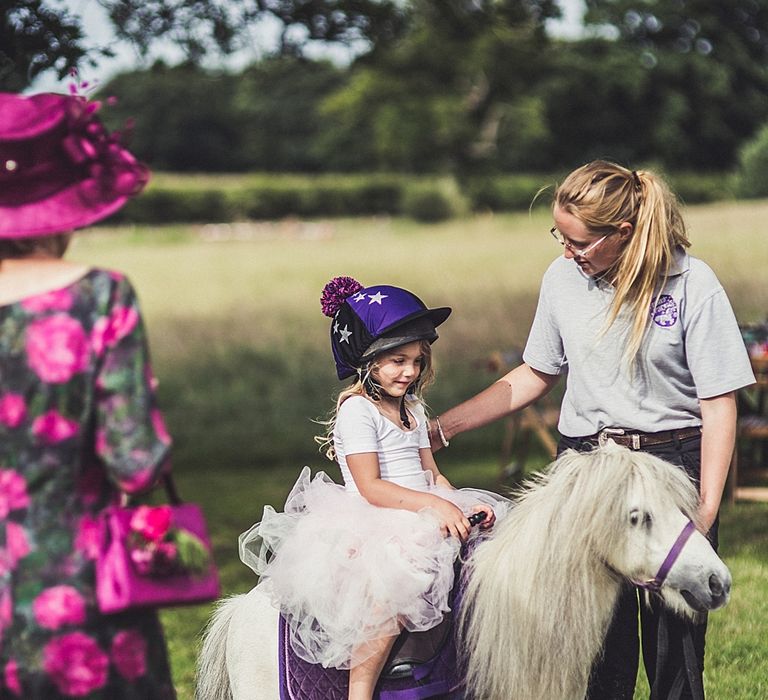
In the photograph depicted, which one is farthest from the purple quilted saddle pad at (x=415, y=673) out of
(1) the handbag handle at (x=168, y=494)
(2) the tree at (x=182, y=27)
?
(2) the tree at (x=182, y=27)

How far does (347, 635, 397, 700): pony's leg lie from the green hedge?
1269 inches

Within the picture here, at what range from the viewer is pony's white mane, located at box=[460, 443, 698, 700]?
121 inches

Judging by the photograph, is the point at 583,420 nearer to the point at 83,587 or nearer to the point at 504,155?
the point at 83,587

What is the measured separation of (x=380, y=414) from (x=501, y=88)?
46.1 metres

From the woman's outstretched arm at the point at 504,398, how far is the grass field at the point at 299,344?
4.31ft

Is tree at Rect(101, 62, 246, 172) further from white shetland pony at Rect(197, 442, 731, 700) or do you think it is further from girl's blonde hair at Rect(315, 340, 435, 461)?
white shetland pony at Rect(197, 442, 731, 700)

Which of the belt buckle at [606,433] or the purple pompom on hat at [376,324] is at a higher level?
the purple pompom on hat at [376,324]

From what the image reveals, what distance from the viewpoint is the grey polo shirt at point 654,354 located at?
321 cm

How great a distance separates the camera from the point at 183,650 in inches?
227

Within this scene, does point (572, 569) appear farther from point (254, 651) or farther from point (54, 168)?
point (54, 168)

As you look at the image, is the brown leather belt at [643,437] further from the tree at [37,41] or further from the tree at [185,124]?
the tree at [185,124]

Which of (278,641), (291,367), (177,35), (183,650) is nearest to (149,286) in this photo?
(291,367)

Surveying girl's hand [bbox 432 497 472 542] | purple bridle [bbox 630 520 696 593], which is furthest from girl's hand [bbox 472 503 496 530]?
purple bridle [bbox 630 520 696 593]

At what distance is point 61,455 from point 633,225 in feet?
5.96
